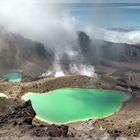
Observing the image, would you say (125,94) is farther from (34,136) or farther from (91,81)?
(34,136)

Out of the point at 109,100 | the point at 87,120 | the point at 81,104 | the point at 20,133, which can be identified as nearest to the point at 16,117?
the point at 20,133

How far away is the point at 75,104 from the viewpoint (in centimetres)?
13575

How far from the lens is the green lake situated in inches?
4897

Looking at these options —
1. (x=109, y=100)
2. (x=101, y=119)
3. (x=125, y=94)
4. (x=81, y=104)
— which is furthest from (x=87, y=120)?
(x=125, y=94)

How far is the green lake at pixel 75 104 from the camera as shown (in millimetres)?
124375

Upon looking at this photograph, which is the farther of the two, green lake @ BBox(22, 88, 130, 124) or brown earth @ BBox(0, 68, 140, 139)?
green lake @ BBox(22, 88, 130, 124)

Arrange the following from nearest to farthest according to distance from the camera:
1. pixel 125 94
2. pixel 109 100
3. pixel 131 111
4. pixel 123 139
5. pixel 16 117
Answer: pixel 123 139
pixel 16 117
pixel 131 111
pixel 109 100
pixel 125 94

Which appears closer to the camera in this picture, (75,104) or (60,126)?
(60,126)

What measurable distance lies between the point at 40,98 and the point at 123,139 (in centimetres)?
7466

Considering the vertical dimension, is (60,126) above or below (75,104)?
above

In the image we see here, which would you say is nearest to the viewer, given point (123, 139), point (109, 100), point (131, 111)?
point (123, 139)

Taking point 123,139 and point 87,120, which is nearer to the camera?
point 123,139

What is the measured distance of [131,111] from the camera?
132 metres

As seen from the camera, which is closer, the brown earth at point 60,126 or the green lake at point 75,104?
the brown earth at point 60,126
